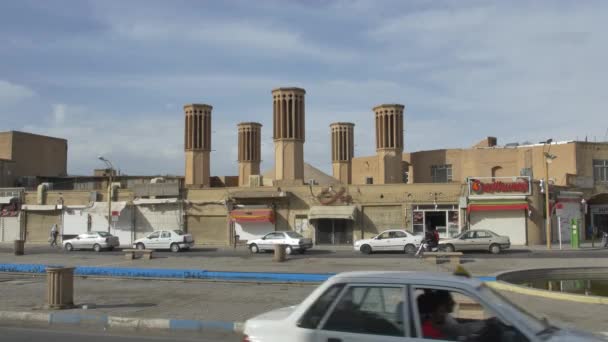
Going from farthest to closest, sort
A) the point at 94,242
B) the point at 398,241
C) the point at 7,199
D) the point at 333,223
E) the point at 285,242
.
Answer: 1. the point at 7,199
2. the point at 333,223
3. the point at 94,242
4. the point at 285,242
5. the point at 398,241

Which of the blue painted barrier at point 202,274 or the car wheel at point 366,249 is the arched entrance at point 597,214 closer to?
the car wheel at point 366,249

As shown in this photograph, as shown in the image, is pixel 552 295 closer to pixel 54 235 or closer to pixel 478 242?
pixel 478 242

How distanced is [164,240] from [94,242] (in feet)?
16.6

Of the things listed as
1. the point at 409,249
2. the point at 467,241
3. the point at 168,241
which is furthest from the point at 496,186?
the point at 168,241

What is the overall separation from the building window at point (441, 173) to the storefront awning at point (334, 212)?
571 inches

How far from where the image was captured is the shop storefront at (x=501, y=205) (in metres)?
39.9

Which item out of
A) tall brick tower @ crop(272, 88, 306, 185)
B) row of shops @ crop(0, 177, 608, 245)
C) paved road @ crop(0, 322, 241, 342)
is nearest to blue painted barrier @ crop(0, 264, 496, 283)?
paved road @ crop(0, 322, 241, 342)

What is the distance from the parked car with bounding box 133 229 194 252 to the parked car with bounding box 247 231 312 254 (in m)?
4.72

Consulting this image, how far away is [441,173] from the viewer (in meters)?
54.2

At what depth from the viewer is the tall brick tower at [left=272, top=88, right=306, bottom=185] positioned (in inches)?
1882

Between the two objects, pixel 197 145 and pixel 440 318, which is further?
pixel 197 145

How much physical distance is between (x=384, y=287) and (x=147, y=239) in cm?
3592

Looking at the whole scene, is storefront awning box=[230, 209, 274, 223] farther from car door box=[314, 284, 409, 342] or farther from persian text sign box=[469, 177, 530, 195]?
car door box=[314, 284, 409, 342]

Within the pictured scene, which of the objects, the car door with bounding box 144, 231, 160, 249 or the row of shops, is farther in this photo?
the row of shops
